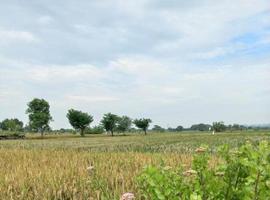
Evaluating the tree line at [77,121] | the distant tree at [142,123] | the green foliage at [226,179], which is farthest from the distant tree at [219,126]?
the green foliage at [226,179]

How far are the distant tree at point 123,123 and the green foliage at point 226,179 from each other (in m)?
114

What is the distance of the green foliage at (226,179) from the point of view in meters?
2.53

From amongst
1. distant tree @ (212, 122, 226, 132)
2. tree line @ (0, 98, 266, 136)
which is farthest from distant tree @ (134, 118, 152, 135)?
distant tree @ (212, 122, 226, 132)

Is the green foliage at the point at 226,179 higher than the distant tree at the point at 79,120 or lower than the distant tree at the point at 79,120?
lower

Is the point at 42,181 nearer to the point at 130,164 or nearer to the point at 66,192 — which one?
the point at 66,192

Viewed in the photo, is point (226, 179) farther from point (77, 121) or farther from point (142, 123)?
point (142, 123)

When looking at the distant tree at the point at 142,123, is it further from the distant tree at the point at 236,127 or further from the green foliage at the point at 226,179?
the green foliage at the point at 226,179

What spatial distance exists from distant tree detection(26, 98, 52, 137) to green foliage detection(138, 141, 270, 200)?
9180 centimetres

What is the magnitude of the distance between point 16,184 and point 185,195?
22.8ft

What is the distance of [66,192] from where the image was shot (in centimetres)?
842

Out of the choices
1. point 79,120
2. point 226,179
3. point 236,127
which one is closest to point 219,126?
point 236,127

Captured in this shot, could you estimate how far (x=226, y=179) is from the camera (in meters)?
2.86

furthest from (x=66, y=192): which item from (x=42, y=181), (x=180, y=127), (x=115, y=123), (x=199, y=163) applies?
(x=180, y=127)

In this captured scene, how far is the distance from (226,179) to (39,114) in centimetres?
9530
